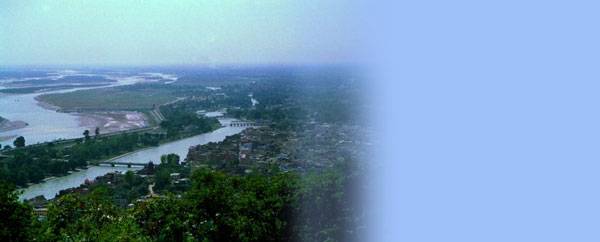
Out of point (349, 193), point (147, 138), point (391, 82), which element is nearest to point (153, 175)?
point (147, 138)

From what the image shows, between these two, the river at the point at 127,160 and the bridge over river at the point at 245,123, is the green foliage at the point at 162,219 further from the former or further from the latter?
A: the bridge over river at the point at 245,123

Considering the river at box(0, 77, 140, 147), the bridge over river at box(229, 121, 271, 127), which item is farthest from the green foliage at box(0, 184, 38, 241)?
the bridge over river at box(229, 121, 271, 127)

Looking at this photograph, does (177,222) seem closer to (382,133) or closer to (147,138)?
(382,133)

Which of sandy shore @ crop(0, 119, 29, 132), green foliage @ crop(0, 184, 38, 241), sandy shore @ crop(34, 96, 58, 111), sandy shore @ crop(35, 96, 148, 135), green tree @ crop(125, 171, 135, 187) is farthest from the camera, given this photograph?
sandy shore @ crop(34, 96, 58, 111)

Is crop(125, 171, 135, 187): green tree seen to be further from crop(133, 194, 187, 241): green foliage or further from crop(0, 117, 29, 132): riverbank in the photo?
crop(0, 117, 29, 132): riverbank

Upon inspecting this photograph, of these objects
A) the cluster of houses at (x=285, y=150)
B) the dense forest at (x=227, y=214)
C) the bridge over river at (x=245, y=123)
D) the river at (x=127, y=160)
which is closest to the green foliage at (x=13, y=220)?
the dense forest at (x=227, y=214)

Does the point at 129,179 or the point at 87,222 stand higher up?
the point at 87,222

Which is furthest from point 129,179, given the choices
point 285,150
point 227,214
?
point 227,214

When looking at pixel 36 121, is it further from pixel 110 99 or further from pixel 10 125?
pixel 110 99
